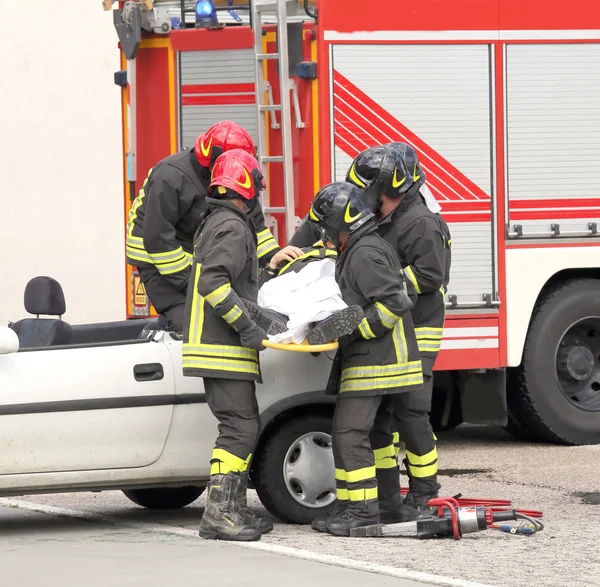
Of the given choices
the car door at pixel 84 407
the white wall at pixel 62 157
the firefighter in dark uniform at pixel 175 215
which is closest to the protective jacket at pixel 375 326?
the firefighter in dark uniform at pixel 175 215

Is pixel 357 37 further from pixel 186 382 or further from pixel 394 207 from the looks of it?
pixel 186 382

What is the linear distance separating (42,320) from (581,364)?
4.00 meters

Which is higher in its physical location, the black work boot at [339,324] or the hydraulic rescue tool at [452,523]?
the black work boot at [339,324]

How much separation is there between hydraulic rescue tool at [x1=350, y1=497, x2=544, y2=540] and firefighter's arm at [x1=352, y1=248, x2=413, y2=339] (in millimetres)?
859


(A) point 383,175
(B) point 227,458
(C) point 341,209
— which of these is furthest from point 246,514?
(A) point 383,175

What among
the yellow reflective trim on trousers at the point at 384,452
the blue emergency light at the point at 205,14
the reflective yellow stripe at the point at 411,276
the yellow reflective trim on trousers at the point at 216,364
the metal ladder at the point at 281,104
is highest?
the blue emergency light at the point at 205,14

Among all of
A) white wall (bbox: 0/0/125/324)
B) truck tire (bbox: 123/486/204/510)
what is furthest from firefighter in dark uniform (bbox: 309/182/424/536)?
white wall (bbox: 0/0/125/324)

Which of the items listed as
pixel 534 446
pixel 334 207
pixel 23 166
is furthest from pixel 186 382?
pixel 23 166

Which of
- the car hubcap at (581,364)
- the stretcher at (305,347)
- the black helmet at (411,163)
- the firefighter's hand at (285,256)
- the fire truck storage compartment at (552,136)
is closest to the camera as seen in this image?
the stretcher at (305,347)

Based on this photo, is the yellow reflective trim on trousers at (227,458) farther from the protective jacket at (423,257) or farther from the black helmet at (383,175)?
the black helmet at (383,175)

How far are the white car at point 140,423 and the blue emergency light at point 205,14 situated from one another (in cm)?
320

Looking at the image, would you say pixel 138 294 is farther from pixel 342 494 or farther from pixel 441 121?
pixel 342 494

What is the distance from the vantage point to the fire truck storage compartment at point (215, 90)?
10055 millimetres

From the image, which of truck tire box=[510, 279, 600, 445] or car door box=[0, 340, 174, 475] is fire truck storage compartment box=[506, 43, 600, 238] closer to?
truck tire box=[510, 279, 600, 445]
